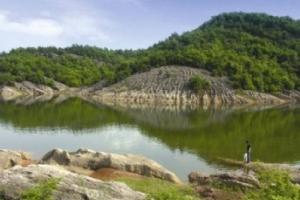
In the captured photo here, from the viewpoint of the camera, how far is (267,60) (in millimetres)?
182375

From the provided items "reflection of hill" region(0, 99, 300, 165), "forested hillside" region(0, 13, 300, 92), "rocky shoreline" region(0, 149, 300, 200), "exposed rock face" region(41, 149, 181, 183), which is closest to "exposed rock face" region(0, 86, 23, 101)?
"forested hillside" region(0, 13, 300, 92)

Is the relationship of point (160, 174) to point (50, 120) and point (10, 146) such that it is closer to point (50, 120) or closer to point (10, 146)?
point (10, 146)

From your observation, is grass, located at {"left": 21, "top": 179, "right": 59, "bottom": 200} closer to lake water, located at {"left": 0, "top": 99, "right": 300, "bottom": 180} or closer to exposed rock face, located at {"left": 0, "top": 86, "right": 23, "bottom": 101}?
lake water, located at {"left": 0, "top": 99, "right": 300, "bottom": 180}

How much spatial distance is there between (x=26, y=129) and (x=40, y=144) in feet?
51.6

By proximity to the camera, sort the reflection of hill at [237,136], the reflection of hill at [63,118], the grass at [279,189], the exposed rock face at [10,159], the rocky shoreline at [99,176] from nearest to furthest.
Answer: the grass at [279,189], the rocky shoreline at [99,176], the exposed rock face at [10,159], the reflection of hill at [237,136], the reflection of hill at [63,118]

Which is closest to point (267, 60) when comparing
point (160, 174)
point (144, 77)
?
point (144, 77)

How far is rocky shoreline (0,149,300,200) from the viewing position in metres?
21.1

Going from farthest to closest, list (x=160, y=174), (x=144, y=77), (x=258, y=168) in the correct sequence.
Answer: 1. (x=144, y=77)
2. (x=160, y=174)
3. (x=258, y=168)

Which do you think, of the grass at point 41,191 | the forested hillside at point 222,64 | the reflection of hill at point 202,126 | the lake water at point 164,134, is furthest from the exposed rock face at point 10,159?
the forested hillside at point 222,64

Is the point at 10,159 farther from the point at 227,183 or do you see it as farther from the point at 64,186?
the point at 64,186

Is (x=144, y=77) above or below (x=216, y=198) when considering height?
above

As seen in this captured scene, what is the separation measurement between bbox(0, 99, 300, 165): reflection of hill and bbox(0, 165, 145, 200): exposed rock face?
34.0m

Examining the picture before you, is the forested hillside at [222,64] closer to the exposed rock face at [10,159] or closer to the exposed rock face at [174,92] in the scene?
the exposed rock face at [174,92]

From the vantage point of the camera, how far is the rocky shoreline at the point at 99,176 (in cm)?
2106
